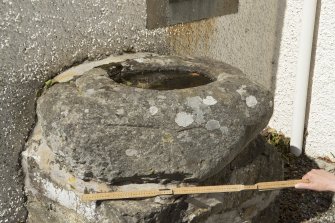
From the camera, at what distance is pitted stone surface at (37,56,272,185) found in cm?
210

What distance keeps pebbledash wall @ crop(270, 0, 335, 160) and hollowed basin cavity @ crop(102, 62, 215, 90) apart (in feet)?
4.56

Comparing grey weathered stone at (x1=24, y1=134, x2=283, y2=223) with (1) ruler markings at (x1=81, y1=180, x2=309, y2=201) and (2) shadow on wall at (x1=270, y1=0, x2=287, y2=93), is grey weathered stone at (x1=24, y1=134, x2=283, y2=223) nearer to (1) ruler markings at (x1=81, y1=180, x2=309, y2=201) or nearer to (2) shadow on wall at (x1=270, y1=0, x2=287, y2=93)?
(1) ruler markings at (x1=81, y1=180, x2=309, y2=201)

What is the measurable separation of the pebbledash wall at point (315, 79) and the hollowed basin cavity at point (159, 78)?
139cm

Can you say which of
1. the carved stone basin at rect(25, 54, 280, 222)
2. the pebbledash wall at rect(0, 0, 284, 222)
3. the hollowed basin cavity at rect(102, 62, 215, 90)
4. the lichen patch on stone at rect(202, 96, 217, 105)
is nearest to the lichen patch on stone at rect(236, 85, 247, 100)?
the carved stone basin at rect(25, 54, 280, 222)

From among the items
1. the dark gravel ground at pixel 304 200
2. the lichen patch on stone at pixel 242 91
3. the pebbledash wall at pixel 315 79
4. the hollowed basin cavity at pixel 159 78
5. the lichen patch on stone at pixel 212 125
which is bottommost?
the dark gravel ground at pixel 304 200

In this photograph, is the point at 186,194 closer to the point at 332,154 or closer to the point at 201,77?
the point at 201,77

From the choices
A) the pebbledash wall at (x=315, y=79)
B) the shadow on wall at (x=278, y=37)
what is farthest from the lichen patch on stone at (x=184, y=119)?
the shadow on wall at (x=278, y=37)

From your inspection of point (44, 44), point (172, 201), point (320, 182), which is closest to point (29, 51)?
point (44, 44)

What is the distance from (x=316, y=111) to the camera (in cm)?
391

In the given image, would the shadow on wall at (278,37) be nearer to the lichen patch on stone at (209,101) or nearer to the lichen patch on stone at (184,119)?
the lichen patch on stone at (209,101)

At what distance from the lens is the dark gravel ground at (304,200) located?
3.21 m

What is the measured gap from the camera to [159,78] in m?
2.67

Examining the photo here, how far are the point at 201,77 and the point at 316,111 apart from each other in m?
1.51

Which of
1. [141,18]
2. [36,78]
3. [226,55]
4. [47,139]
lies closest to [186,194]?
[47,139]
